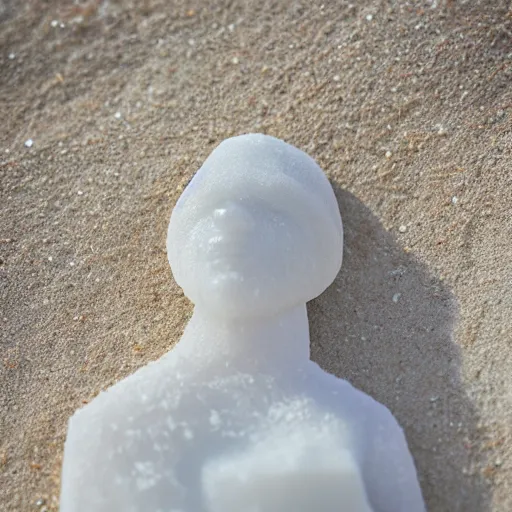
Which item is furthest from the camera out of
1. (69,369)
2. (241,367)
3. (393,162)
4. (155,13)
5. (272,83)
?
(155,13)

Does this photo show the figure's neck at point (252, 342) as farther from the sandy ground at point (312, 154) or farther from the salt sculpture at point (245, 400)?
the sandy ground at point (312, 154)

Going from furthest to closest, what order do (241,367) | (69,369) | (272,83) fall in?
(272,83) < (69,369) < (241,367)

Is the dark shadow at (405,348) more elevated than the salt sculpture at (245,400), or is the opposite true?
the salt sculpture at (245,400)

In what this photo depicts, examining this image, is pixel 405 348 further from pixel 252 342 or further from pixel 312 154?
pixel 312 154

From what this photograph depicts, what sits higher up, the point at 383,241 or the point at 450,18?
the point at 450,18

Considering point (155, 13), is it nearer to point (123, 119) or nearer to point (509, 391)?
point (123, 119)

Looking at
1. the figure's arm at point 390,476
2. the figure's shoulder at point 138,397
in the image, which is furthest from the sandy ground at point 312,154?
the figure's shoulder at point 138,397

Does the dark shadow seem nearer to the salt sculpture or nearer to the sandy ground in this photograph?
the sandy ground

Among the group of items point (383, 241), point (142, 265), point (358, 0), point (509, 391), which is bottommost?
point (509, 391)

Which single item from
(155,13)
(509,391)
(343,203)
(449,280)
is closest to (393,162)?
(343,203)
